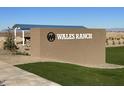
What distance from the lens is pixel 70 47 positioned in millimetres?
25062

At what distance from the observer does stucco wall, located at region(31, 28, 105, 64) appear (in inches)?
940

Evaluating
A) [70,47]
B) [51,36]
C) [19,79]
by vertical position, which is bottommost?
[19,79]

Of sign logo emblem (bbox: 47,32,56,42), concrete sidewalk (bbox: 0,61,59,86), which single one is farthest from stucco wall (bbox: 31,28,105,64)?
concrete sidewalk (bbox: 0,61,59,86)

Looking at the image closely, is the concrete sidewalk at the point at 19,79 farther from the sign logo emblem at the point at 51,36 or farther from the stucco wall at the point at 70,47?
the sign logo emblem at the point at 51,36

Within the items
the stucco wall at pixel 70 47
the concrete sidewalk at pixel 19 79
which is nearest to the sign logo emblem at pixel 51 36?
the stucco wall at pixel 70 47

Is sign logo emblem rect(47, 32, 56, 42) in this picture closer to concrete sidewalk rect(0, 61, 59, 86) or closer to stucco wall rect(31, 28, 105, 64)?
stucco wall rect(31, 28, 105, 64)

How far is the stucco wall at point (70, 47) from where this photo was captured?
78.3 feet

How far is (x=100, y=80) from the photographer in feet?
47.7

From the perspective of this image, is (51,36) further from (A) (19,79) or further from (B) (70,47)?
(A) (19,79)

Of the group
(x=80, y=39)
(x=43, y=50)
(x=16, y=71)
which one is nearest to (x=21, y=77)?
(x=16, y=71)

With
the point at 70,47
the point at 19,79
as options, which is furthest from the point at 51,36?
the point at 19,79

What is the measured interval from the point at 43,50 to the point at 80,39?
3575mm

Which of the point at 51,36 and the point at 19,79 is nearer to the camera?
the point at 19,79
